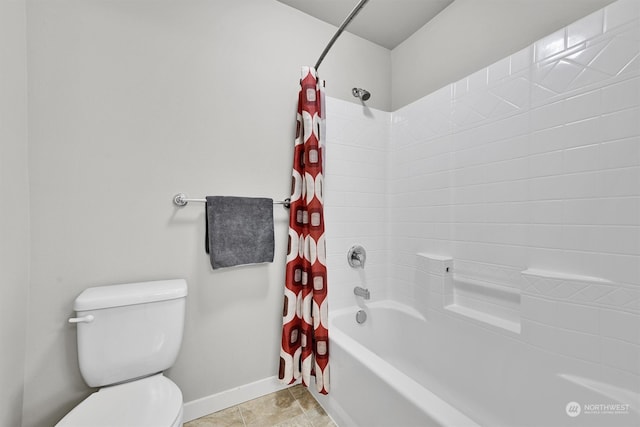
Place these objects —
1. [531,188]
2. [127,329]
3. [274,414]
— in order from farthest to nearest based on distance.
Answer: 1. [274,414]
2. [531,188]
3. [127,329]

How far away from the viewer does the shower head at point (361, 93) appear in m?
1.82

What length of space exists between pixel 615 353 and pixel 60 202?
2.32m

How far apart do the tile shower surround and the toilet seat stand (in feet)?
3.38

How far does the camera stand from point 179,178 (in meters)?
1.35

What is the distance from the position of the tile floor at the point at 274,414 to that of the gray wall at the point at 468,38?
2.13 m

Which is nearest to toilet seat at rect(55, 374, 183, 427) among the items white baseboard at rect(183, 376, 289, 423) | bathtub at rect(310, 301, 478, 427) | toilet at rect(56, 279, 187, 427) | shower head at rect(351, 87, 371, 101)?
toilet at rect(56, 279, 187, 427)

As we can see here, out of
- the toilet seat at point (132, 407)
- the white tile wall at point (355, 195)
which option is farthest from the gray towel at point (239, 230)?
the toilet seat at point (132, 407)

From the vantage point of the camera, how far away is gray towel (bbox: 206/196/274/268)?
135 centimetres

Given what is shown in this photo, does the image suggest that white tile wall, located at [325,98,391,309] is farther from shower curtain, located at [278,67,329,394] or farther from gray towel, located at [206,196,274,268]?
gray towel, located at [206,196,274,268]

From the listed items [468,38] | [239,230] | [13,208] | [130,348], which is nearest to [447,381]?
[239,230]

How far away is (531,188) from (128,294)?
6.17ft

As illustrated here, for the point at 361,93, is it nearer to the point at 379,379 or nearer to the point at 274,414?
the point at 379,379

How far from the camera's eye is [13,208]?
98cm

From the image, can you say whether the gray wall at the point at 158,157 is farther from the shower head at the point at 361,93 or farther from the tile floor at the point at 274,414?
the shower head at the point at 361,93
